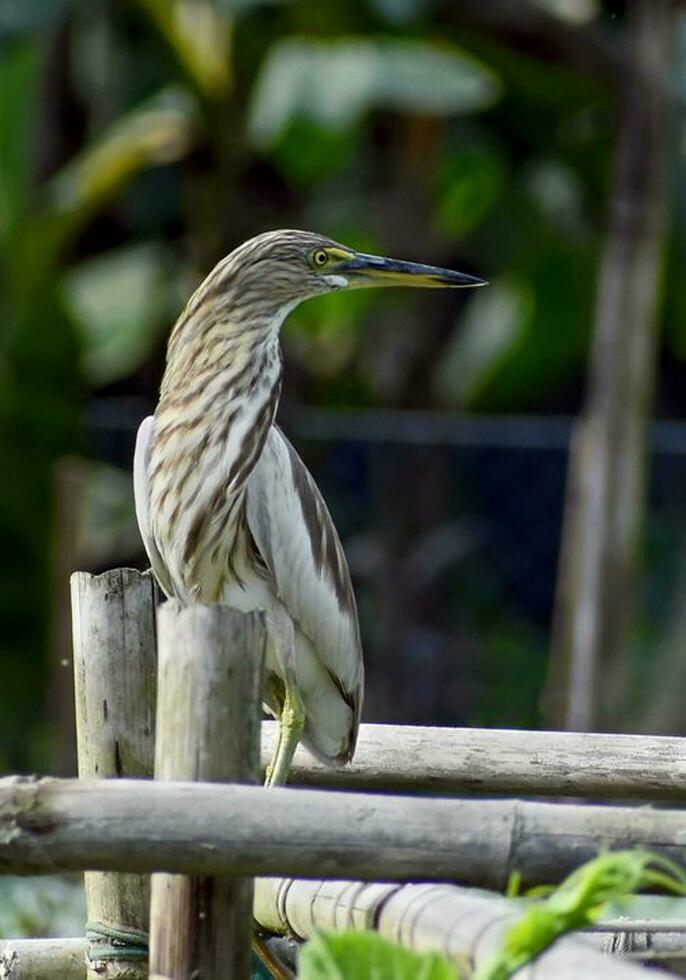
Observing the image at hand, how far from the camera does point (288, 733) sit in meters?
3.20

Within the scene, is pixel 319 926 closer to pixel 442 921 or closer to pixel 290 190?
pixel 442 921

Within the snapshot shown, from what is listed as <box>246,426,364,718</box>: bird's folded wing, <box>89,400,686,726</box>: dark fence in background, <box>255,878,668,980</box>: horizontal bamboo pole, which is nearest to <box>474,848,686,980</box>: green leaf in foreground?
<box>255,878,668,980</box>: horizontal bamboo pole

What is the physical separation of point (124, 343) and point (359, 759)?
5203 mm

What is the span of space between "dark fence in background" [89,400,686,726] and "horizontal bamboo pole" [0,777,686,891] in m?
5.10

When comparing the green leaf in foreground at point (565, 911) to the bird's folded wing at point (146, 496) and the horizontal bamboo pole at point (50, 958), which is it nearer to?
the horizontal bamboo pole at point (50, 958)

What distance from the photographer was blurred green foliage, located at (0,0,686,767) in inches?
298

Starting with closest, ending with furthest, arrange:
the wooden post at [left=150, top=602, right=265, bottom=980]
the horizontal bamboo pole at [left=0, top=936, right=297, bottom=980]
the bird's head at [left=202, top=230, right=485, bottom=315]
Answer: the wooden post at [left=150, top=602, right=265, bottom=980] → the horizontal bamboo pole at [left=0, top=936, right=297, bottom=980] → the bird's head at [left=202, top=230, right=485, bottom=315]

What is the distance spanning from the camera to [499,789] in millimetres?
3062

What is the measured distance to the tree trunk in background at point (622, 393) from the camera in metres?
6.80

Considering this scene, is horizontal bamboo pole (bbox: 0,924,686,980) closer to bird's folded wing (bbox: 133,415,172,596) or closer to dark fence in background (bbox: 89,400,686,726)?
bird's folded wing (bbox: 133,415,172,596)

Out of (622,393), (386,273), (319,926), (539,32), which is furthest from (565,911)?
(539,32)

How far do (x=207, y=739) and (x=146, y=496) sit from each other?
3.84ft

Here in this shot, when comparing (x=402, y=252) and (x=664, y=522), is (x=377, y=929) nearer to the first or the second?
(x=402, y=252)

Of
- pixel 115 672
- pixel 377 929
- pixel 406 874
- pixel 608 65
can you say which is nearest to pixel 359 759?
pixel 115 672
